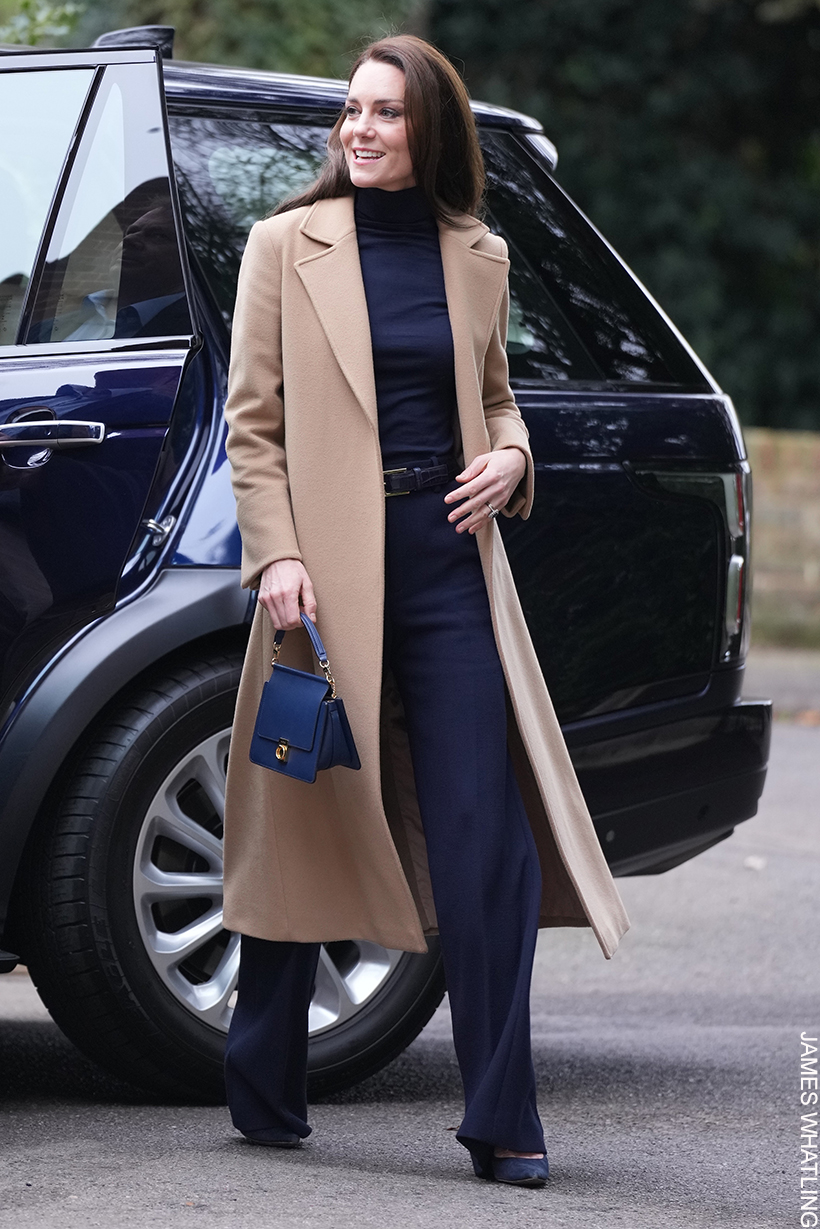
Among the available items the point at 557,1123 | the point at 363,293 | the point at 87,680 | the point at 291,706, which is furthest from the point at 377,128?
the point at 557,1123

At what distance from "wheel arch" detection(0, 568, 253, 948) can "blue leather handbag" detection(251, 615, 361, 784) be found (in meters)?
0.45

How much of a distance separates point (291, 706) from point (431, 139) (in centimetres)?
94

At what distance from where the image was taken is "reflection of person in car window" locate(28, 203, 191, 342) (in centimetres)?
355

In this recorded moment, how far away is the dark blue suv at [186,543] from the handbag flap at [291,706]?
0.48 metres

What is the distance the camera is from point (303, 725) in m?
2.97

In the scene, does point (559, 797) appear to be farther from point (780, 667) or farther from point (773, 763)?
point (780, 667)

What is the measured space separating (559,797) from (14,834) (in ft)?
3.11

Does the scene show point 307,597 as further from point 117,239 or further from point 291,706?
point 117,239

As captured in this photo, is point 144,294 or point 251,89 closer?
point 144,294

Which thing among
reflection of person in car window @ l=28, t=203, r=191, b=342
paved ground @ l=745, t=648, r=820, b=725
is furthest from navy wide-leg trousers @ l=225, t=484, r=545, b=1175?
paved ground @ l=745, t=648, r=820, b=725

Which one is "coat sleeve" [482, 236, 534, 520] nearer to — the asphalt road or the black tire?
the black tire

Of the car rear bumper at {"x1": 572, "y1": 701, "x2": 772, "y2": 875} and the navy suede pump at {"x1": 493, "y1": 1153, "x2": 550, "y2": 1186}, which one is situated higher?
the car rear bumper at {"x1": 572, "y1": 701, "x2": 772, "y2": 875}

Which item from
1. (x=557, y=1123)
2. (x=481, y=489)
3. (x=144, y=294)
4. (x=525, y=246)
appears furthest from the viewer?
(x=525, y=246)

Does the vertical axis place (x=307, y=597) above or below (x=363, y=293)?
below
